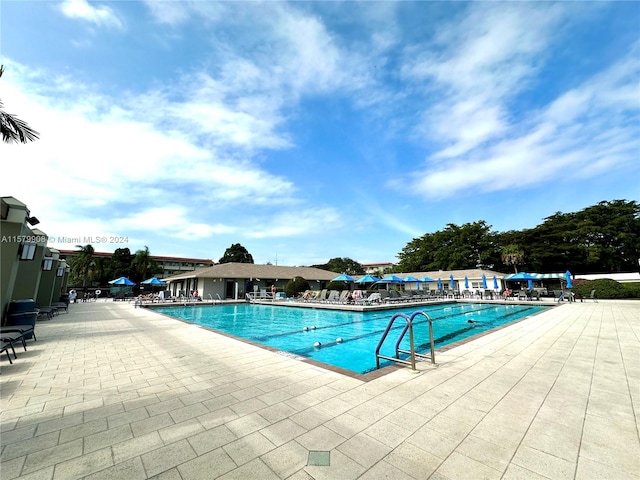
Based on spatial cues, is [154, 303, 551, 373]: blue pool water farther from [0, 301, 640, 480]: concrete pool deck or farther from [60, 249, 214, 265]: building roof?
[60, 249, 214, 265]: building roof

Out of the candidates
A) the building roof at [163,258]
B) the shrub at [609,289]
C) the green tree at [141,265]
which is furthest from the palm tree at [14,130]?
the building roof at [163,258]

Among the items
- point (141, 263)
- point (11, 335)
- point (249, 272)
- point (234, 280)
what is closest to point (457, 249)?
point (249, 272)

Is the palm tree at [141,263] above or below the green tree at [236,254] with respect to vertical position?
below

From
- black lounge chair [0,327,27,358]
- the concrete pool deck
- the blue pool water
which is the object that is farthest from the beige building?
the concrete pool deck

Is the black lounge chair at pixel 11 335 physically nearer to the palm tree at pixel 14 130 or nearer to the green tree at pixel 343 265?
the palm tree at pixel 14 130

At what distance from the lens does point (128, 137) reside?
9.20m

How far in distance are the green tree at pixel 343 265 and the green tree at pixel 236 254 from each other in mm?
26043

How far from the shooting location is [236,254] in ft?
196

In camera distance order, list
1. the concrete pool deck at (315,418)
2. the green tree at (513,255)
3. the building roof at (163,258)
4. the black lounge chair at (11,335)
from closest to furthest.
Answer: the concrete pool deck at (315,418) < the black lounge chair at (11,335) < the green tree at (513,255) < the building roof at (163,258)

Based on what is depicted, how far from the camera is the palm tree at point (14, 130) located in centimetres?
621

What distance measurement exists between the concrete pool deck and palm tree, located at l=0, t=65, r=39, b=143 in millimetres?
5049

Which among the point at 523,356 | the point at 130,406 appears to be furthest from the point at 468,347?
the point at 130,406

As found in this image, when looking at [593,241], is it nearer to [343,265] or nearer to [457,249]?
[457,249]

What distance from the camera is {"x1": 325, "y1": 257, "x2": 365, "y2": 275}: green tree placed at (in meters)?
77.8
